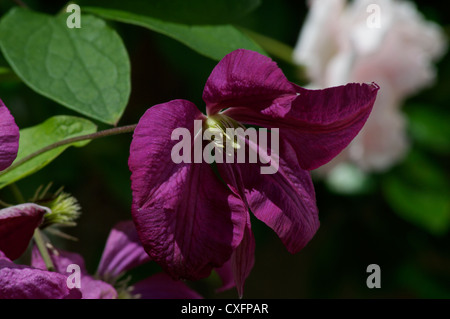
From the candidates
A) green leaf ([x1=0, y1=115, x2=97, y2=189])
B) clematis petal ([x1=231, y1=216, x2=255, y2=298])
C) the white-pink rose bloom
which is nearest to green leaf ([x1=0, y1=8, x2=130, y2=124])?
green leaf ([x1=0, y1=115, x2=97, y2=189])

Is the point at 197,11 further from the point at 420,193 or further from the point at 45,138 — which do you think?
the point at 420,193

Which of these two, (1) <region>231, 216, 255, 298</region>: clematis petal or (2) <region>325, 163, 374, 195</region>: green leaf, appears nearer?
(1) <region>231, 216, 255, 298</region>: clematis petal

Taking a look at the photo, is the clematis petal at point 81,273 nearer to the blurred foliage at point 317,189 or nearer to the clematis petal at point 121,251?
the clematis petal at point 121,251

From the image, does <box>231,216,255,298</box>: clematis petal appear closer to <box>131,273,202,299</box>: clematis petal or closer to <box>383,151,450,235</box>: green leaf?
<box>131,273,202,299</box>: clematis petal

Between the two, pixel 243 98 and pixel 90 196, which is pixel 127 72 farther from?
pixel 90 196

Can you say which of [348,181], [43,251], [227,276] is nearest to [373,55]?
[348,181]

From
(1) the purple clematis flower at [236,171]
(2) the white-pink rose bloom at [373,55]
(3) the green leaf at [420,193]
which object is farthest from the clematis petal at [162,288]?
(3) the green leaf at [420,193]

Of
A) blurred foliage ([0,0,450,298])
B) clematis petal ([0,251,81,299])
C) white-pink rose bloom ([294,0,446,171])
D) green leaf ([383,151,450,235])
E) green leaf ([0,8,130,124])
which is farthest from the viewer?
green leaf ([383,151,450,235])
